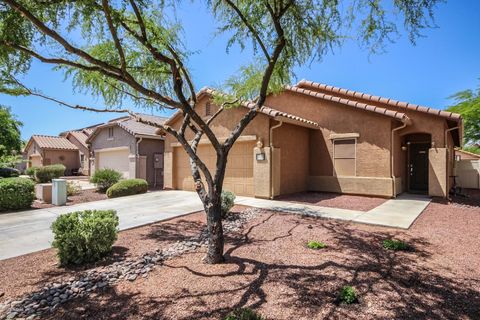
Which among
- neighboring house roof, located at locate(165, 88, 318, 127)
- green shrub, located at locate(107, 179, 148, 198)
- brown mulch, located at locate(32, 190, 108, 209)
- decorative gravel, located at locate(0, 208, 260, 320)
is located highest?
neighboring house roof, located at locate(165, 88, 318, 127)

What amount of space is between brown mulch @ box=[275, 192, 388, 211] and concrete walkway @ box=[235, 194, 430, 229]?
0.43 meters

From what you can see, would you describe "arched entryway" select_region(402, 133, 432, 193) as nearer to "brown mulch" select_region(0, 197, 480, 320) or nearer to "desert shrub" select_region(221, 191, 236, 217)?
"brown mulch" select_region(0, 197, 480, 320)

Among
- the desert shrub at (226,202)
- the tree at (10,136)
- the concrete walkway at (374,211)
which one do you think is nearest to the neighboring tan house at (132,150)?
the concrete walkway at (374,211)

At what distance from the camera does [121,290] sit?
4074mm

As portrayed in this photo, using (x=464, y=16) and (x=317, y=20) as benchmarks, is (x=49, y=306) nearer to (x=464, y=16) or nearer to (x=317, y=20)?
(x=317, y=20)

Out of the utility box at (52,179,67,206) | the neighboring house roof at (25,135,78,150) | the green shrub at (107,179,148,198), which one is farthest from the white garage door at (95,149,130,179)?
the neighboring house roof at (25,135,78,150)

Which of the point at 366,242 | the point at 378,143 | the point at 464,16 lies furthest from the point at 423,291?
the point at 378,143

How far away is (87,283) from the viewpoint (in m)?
4.25

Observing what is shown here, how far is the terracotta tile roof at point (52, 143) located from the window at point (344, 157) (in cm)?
2943

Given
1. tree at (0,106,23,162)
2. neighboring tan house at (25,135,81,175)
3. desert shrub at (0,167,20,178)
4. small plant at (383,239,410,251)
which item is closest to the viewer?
small plant at (383,239,410,251)

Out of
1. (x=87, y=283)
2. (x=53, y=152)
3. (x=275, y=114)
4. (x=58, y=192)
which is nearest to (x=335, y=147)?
(x=275, y=114)

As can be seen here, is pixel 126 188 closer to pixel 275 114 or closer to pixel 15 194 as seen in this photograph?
pixel 15 194

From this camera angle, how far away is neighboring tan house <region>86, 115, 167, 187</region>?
17.8m

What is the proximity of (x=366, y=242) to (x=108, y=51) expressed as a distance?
23.3ft
